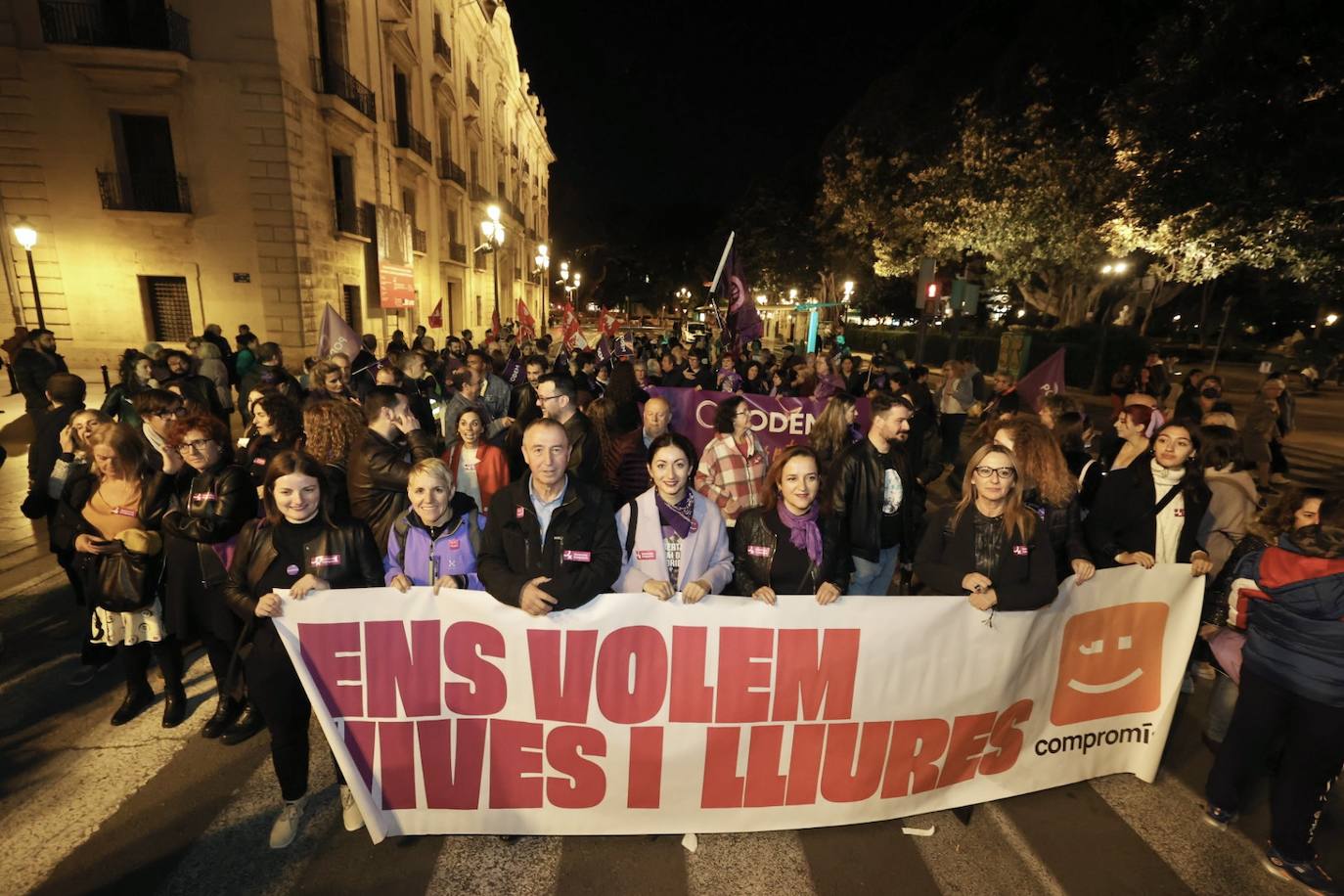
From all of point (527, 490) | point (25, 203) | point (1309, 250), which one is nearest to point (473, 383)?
point (527, 490)

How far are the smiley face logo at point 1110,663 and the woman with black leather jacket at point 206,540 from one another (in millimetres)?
4374

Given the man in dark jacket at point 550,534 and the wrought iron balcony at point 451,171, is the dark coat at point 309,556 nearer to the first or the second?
the man in dark jacket at point 550,534

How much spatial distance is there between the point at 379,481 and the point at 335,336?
629 cm

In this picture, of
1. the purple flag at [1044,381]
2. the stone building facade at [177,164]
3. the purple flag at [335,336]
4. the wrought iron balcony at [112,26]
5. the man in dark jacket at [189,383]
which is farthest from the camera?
the stone building facade at [177,164]

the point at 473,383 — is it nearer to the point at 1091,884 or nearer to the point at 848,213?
the point at 1091,884

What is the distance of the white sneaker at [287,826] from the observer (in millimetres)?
3094

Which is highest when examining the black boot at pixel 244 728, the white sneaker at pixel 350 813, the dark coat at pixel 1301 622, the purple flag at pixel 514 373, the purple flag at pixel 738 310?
the purple flag at pixel 738 310

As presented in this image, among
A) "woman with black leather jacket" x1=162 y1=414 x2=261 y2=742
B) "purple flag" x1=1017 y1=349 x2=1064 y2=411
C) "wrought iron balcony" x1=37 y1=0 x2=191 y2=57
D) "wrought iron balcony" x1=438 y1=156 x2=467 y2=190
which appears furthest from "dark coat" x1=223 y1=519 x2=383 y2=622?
"wrought iron balcony" x1=438 y1=156 x2=467 y2=190

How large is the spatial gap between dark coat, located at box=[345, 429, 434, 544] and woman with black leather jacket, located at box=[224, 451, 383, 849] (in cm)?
70

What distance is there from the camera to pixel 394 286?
61.8 feet

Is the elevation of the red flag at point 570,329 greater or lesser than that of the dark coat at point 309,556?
greater

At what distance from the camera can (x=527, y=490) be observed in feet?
10.3

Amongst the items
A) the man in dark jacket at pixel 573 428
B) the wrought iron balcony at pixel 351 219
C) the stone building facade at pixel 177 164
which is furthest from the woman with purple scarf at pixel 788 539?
the wrought iron balcony at pixel 351 219

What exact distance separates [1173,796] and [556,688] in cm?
338
